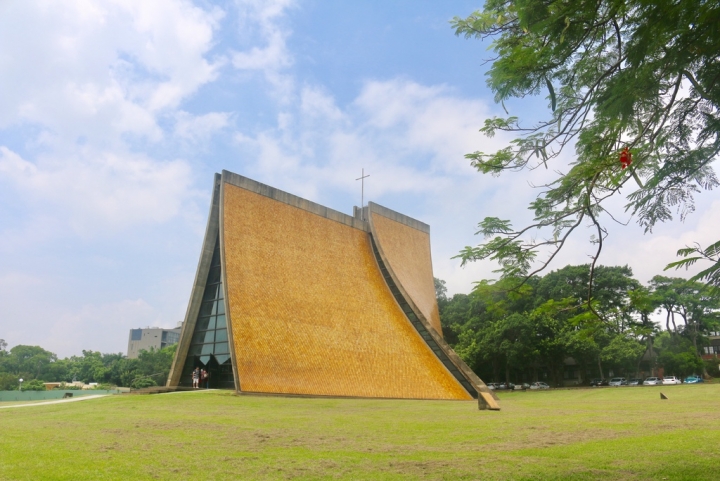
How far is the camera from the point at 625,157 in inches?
201

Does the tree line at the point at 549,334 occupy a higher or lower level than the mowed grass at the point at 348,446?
higher

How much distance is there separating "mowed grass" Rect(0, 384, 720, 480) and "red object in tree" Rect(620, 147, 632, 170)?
9.52 ft

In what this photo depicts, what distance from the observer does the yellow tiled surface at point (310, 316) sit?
17062 mm

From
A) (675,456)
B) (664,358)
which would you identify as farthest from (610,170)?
(664,358)

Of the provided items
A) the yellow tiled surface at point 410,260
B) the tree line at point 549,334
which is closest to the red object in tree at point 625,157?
the yellow tiled surface at point 410,260

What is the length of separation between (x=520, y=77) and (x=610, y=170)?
5.17ft

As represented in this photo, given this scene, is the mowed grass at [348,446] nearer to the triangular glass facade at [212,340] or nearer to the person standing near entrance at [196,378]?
the triangular glass facade at [212,340]

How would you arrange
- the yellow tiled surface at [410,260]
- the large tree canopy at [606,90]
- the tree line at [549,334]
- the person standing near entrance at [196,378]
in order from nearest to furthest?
the large tree canopy at [606,90]
the person standing near entrance at [196,378]
the yellow tiled surface at [410,260]
the tree line at [549,334]

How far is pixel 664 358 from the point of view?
4322cm

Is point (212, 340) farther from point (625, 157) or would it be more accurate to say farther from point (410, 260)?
point (625, 157)

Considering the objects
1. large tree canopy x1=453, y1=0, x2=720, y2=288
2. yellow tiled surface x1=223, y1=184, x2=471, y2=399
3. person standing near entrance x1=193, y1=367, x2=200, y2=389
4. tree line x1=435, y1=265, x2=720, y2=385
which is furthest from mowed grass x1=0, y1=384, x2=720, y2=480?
tree line x1=435, y1=265, x2=720, y2=385

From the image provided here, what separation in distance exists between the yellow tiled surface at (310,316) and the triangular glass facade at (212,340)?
1.57 m

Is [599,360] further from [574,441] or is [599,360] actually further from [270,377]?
[574,441]

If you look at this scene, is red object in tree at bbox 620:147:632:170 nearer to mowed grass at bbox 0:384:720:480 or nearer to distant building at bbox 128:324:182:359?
mowed grass at bbox 0:384:720:480
